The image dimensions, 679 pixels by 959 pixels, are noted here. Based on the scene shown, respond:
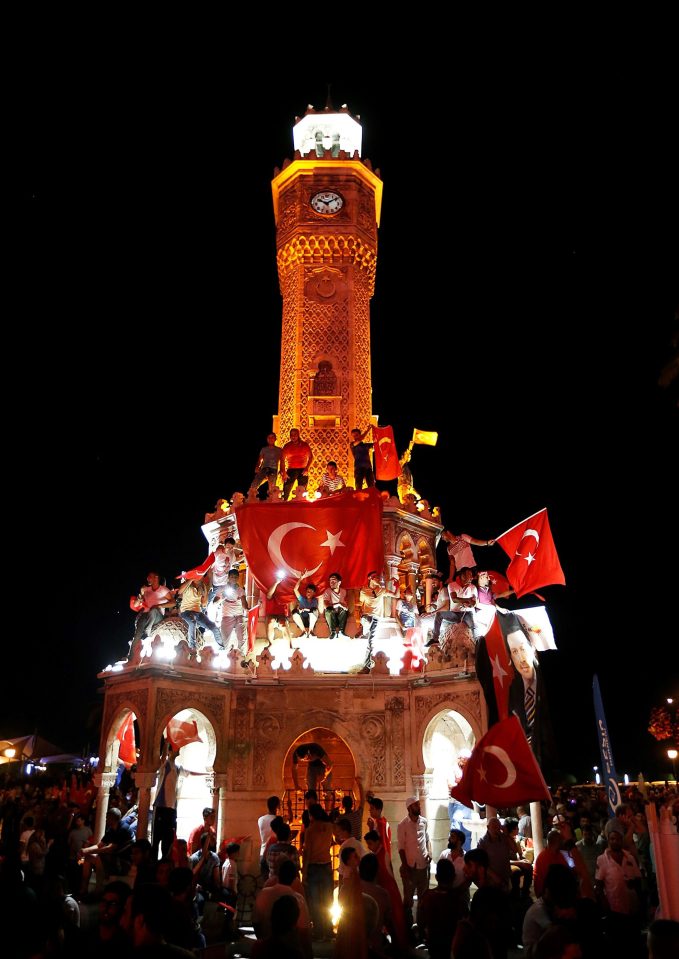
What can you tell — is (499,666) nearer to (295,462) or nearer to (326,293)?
(295,462)

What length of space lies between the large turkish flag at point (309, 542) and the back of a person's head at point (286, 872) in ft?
38.8

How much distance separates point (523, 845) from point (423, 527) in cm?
1119

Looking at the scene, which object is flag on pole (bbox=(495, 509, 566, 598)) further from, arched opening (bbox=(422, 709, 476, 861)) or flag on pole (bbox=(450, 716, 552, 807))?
flag on pole (bbox=(450, 716, 552, 807))

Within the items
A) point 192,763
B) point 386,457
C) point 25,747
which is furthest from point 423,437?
point 25,747

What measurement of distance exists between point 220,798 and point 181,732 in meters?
1.92

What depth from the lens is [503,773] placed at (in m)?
11.1

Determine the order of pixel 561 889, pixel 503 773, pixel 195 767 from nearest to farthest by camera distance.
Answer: pixel 561 889 → pixel 503 773 → pixel 195 767

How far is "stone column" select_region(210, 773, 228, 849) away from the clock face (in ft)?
72.3

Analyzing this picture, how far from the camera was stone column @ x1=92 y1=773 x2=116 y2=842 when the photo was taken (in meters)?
16.6

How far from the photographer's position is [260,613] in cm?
1973

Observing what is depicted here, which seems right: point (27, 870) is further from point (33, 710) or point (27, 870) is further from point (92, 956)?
point (33, 710)

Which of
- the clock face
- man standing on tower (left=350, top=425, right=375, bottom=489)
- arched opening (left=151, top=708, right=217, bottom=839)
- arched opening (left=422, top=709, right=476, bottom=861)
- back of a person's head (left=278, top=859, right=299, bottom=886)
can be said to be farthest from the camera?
the clock face

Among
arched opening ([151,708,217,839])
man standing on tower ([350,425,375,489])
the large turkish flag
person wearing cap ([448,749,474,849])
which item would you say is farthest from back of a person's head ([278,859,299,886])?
man standing on tower ([350,425,375,489])

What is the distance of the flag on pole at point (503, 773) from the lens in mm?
10883
